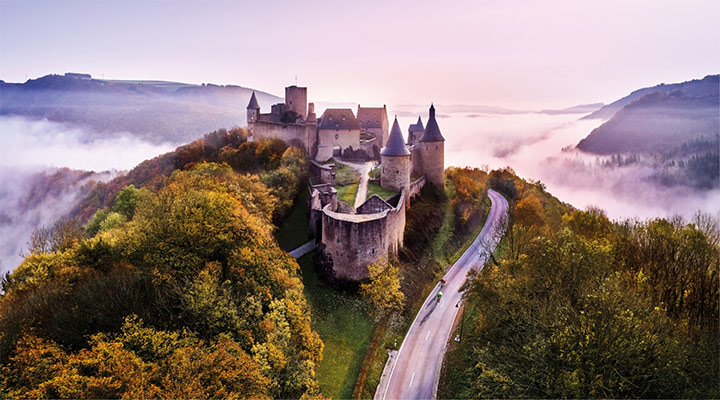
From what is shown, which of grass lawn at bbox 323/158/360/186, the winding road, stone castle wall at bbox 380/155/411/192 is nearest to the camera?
the winding road

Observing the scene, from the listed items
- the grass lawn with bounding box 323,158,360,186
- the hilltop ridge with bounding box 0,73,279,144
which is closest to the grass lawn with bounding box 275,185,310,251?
the grass lawn with bounding box 323,158,360,186

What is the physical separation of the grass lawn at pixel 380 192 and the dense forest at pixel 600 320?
1181 centimetres

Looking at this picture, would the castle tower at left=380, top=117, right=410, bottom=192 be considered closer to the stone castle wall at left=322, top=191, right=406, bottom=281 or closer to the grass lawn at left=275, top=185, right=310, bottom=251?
the stone castle wall at left=322, top=191, right=406, bottom=281

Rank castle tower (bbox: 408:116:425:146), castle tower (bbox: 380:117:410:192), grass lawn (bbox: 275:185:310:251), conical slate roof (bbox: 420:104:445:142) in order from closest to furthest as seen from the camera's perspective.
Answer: grass lawn (bbox: 275:185:310:251)
castle tower (bbox: 380:117:410:192)
conical slate roof (bbox: 420:104:445:142)
castle tower (bbox: 408:116:425:146)

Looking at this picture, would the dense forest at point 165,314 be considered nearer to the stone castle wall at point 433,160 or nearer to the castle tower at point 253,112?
the stone castle wall at point 433,160

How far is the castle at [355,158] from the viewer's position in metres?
29.9

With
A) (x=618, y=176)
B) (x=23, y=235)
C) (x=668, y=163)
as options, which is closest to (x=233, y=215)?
(x=23, y=235)

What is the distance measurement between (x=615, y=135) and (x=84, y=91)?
151 meters

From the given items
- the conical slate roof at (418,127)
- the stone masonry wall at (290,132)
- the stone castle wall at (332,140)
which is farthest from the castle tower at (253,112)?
the conical slate roof at (418,127)

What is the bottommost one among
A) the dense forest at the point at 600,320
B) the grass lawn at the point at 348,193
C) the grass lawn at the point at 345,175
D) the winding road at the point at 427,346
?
the winding road at the point at 427,346

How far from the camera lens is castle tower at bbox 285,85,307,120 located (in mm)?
53375

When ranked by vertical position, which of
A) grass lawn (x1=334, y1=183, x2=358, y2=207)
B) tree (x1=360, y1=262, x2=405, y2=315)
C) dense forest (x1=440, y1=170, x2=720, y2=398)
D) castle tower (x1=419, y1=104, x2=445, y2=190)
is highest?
castle tower (x1=419, y1=104, x2=445, y2=190)

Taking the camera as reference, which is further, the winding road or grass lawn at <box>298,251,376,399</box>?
the winding road

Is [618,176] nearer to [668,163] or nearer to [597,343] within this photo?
[668,163]
